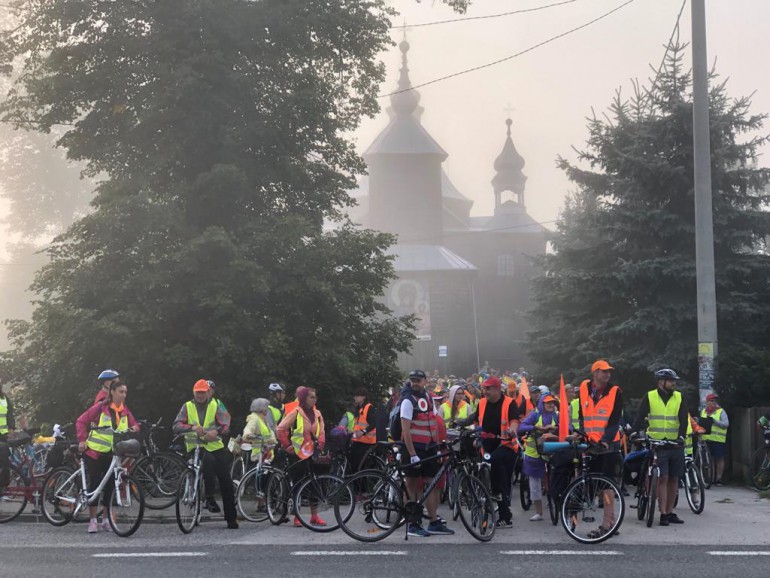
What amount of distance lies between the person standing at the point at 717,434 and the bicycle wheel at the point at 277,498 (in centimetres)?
837

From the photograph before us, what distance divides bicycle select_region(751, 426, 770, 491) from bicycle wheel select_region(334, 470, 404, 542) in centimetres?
835

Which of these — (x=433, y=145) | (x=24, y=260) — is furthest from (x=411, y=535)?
(x=433, y=145)

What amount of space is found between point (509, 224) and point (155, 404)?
91208 millimetres

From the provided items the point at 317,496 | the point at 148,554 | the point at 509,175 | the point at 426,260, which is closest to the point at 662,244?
the point at 317,496

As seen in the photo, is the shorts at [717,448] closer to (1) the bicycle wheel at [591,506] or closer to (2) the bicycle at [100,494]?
(1) the bicycle wheel at [591,506]

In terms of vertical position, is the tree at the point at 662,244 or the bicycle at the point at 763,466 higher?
the tree at the point at 662,244

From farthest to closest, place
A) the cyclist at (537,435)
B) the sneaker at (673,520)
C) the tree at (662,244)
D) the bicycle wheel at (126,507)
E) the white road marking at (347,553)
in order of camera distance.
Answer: the tree at (662,244) → the cyclist at (537,435) → the sneaker at (673,520) → the bicycle wheel at (126,507) → the white road marking at (347,553)

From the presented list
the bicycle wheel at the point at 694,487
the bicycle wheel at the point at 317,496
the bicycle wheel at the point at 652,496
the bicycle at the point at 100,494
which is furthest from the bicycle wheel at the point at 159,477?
the bicycle wheel at the point at 694,487

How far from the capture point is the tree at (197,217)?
1930 cm

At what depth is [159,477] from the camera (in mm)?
14922

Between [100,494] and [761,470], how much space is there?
11021mm

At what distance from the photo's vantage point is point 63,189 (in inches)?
2719

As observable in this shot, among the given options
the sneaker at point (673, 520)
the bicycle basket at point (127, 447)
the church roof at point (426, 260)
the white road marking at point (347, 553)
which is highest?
the church roof at point (426, 260)

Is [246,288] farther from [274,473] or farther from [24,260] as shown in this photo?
[24,260]
